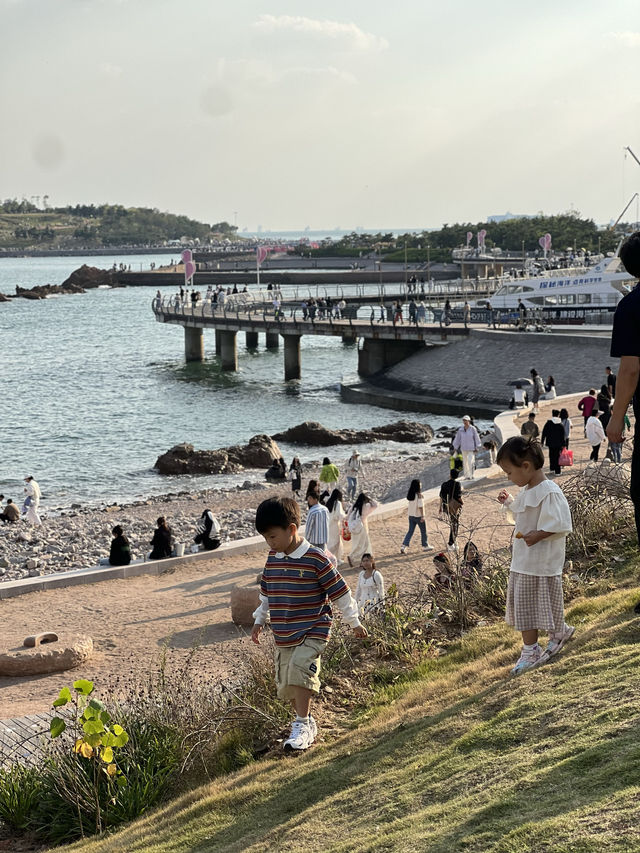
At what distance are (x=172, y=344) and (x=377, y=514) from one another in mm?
56245

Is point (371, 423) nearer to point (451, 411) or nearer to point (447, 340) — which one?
point (451, 411)

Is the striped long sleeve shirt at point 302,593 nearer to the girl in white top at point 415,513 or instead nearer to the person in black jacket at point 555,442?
the girl in white top at point 415,513

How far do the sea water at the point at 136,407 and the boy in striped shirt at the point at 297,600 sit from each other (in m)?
21.2

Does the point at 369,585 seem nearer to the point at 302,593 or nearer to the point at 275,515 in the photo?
the point at 302,593

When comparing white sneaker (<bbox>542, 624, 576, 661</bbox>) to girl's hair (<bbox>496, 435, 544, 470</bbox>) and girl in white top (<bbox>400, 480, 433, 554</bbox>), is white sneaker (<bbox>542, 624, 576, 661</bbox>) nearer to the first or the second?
girl's hair (<bbox>496, 435, 544, 470</bbox>)

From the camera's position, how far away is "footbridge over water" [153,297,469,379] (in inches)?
1819

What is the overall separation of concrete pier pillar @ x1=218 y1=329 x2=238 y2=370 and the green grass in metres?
49.4

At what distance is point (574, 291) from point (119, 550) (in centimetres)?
3720

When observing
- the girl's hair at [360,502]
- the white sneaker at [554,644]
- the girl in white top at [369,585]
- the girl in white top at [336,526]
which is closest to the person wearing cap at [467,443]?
the girl in white top at [336,526]

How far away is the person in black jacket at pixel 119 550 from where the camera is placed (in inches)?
564

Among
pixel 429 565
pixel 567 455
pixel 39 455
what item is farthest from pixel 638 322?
pixel 39 455

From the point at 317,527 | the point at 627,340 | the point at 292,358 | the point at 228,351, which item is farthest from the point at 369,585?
the point at 228,351

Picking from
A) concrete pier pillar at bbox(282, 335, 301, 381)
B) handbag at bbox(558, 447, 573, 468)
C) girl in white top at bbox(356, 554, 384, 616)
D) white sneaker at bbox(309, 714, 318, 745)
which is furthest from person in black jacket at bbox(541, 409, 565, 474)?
concrete pier pillar at bbox(282, 335, 301, 381)

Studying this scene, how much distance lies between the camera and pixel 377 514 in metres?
16.3
